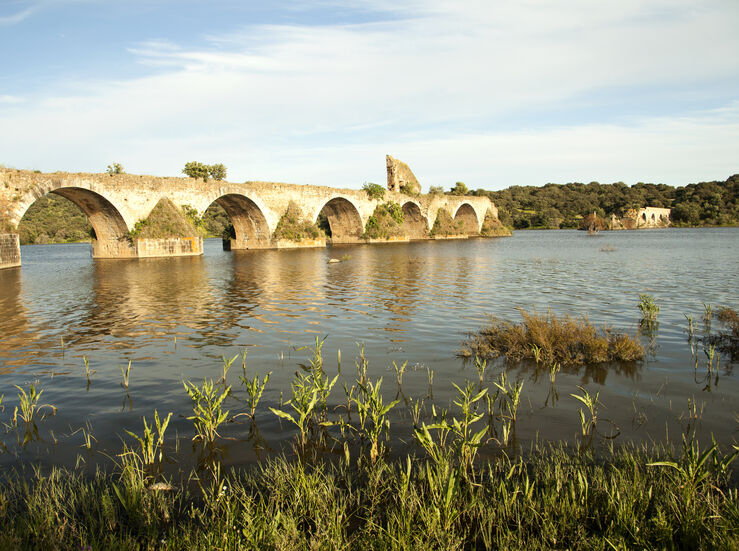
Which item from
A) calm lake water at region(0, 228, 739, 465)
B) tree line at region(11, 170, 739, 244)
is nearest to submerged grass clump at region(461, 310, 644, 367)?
calm lake water at region(0, 228, 739, 465)

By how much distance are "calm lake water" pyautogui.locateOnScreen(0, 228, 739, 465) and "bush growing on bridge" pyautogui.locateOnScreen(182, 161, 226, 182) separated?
1889 cm

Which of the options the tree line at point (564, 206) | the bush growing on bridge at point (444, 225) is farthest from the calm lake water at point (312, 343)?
the tree line at point (564, 206)

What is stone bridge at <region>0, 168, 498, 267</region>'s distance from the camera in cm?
2597

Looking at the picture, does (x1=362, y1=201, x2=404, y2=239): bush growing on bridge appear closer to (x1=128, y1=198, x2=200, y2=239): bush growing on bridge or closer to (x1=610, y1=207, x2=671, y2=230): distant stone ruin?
(x1=128, y1=198, x2=200, y2=239): bush growing on bridge

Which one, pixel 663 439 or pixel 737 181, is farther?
pixel 737 181

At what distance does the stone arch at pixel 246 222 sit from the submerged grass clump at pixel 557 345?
114ft

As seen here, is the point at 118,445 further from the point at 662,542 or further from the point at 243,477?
the point at 662,542

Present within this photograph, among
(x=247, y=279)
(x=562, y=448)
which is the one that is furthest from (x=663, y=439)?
(x=247, y=279)

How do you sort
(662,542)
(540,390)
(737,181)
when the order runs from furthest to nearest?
(737,181)
(540,390)
(662,542)

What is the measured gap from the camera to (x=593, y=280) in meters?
18.7

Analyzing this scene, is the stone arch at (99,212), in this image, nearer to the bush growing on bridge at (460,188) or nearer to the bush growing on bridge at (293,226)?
the bush growing on bridge at (293,226)

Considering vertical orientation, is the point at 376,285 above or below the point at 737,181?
below

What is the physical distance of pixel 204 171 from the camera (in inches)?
1515

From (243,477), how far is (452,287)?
13647 mm
